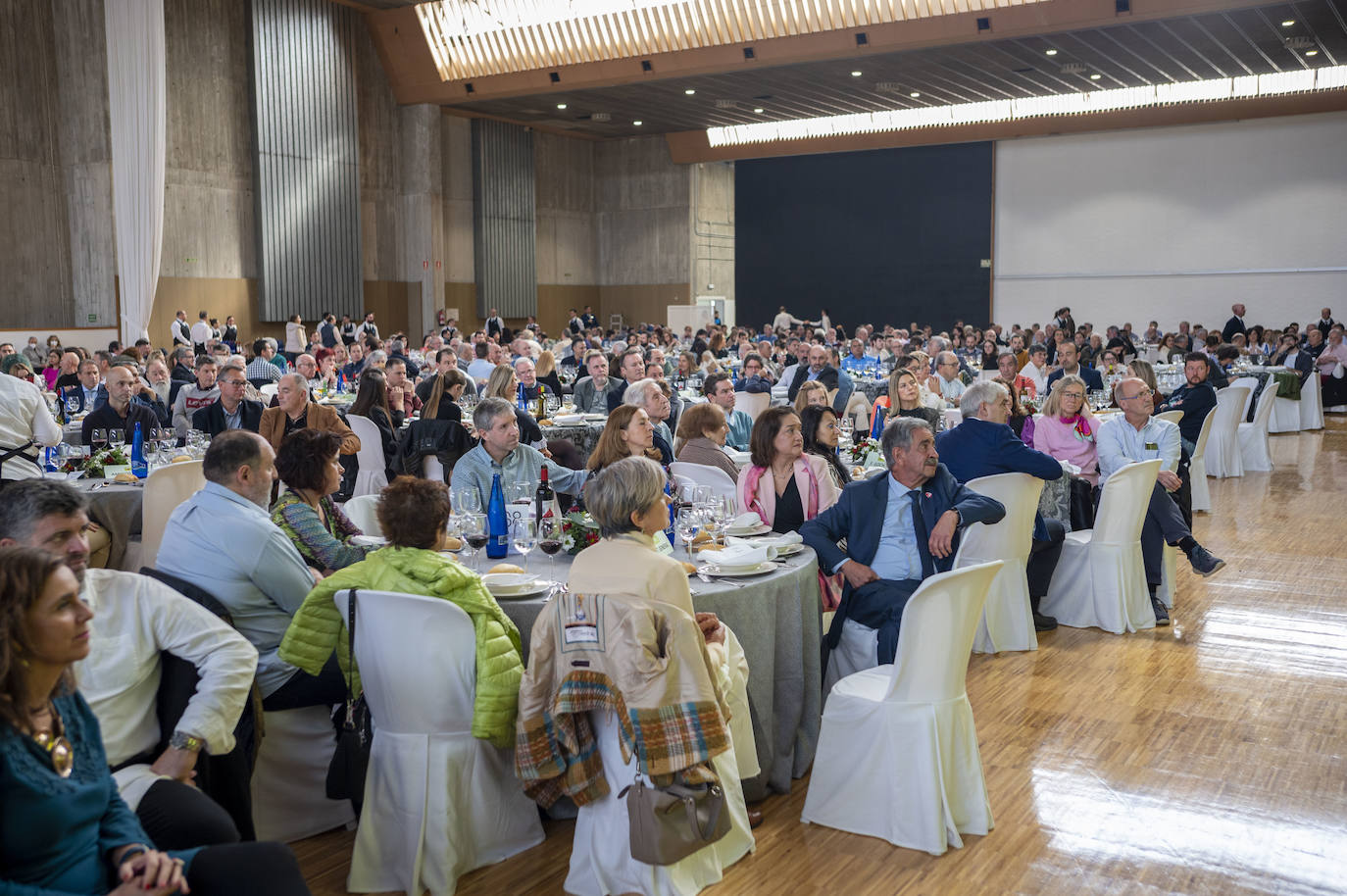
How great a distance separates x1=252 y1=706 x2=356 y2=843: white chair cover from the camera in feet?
10.9

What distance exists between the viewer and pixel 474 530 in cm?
368

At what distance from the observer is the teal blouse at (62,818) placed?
71.0 inches

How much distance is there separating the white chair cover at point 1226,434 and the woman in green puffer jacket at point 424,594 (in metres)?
8.76

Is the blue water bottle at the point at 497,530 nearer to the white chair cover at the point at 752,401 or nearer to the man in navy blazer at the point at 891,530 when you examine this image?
the man in navy blazer at the point at 891,530

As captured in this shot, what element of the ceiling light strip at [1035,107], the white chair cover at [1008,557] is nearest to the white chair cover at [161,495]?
the white chair cover at [1008,557]

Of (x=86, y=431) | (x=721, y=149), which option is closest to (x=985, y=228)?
(x=721, y=149)

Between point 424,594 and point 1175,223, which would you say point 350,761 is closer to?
point 424,594

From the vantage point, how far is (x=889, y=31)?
15.5 meters

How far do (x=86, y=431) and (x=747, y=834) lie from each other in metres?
4.61

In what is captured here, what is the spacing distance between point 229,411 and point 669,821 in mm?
4990

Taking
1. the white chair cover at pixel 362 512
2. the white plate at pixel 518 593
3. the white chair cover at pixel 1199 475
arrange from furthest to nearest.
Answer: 1. the white chair cover at pixel 1199 475
2. the white chair cover at pixel 362 512
3. the white plate at pixel 518 593

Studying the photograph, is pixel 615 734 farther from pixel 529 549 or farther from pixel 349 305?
pixel 349 305

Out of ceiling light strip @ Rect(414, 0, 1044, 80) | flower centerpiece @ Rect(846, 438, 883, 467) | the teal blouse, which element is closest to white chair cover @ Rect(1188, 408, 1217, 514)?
flower centerpiece @ Rect(846, 438, 883, 467)

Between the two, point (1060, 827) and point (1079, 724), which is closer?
point (1060, 827)
